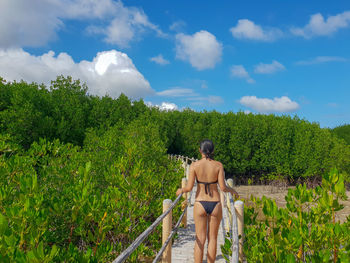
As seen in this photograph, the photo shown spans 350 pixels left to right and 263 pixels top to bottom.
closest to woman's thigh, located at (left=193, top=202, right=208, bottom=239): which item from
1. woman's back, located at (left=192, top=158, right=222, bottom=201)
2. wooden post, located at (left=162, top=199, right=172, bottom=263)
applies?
woman's back, located at (left=192, top=158, right=222, bottom=201)

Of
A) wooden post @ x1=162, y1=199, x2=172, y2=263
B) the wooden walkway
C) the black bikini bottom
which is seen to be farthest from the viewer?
the wooden walkway

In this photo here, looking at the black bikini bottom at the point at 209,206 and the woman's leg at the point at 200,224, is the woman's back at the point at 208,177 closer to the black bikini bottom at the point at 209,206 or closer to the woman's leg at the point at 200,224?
the black bikini bottom at the point at 209,206

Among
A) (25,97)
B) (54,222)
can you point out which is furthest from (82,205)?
(25,97)

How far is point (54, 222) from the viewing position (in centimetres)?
402

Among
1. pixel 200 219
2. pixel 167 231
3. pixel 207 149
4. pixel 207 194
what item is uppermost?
pixel 207 149

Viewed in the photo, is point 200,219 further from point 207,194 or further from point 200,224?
point 207,194

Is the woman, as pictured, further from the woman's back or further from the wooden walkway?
the wooden walkway

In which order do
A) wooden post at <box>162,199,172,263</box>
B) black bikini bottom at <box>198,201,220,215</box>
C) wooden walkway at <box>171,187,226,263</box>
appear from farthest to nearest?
1. wooden walkway at <box>171,187,226,263</box>
2. wooden post at <box>162,199,172,263</box>
3. black bikini bottom at <box>198,201,220,215</box>

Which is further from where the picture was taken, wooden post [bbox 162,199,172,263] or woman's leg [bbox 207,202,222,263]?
wooden post [bbox 162,199,172,263]

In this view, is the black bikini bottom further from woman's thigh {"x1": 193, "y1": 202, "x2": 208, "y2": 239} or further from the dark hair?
the dark hair

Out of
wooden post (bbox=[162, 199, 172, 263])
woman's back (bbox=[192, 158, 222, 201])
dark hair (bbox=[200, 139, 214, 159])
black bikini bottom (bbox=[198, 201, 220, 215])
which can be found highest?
dark hair (bbox=[200, 139, 214, 159])

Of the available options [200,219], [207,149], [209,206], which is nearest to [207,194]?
[209,206]

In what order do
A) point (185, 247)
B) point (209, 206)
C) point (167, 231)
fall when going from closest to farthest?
point (209, 206), point (167, 231), point (185, 247)

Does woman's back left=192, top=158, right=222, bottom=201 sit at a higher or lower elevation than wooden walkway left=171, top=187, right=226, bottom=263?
higher
